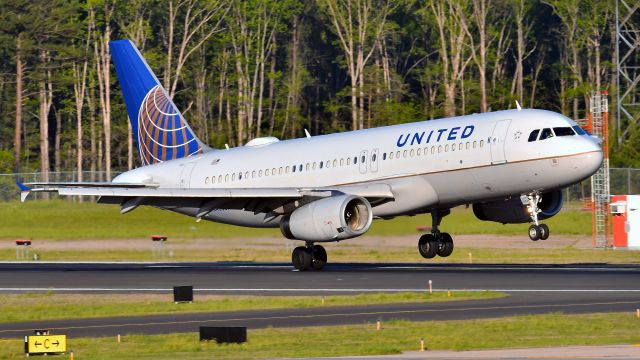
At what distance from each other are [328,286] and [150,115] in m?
19.0

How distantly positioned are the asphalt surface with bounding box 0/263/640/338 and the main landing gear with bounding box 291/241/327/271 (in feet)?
1.70

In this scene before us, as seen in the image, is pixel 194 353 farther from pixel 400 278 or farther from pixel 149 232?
pixel 149 232

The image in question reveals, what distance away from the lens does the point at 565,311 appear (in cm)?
3148

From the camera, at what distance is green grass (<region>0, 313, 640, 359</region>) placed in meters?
25.2

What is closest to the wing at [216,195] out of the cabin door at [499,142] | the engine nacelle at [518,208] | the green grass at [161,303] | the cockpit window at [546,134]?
the cabin door at [499,142]

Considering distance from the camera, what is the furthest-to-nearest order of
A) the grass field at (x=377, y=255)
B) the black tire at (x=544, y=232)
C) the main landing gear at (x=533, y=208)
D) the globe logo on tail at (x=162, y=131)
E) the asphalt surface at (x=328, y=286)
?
1. the globe logo on tail at (x=162, y=131)
2. the grass field at (x=377, y=255)
3. the main landing gear at (x=533, y=208)
4. the black tire at (x=544, y=232)
5. the asphalt surface at (x=328, y=286)

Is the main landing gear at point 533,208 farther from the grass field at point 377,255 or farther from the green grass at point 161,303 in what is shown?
the grass field at point 377,255

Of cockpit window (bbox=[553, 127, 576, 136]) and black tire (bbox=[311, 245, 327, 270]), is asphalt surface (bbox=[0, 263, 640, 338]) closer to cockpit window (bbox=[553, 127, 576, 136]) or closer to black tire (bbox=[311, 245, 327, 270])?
black tire (bbox=[311, 245, 327, 270])

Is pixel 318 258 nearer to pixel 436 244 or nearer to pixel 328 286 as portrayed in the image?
pixel 436 244

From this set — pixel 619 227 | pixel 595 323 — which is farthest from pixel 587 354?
pixel 619 227

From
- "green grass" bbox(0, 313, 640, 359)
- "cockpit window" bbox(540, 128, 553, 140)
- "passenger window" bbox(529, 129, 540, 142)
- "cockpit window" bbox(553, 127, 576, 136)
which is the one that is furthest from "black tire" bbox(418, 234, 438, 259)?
"green grass" bbox(0, 313, 640, 359)

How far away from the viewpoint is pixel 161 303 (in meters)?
35.5

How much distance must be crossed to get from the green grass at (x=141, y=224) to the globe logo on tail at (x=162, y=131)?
10.6 ft

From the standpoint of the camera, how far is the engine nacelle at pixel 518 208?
1855 inches
